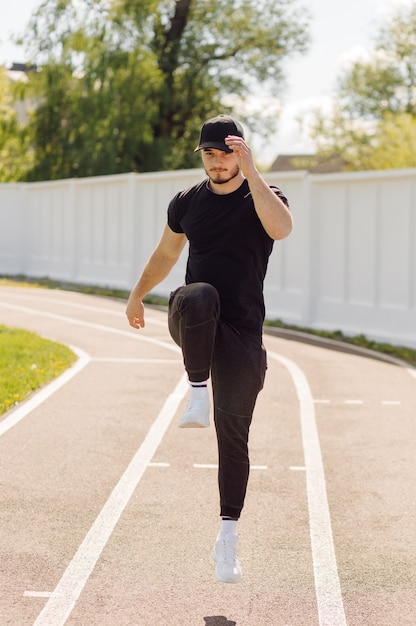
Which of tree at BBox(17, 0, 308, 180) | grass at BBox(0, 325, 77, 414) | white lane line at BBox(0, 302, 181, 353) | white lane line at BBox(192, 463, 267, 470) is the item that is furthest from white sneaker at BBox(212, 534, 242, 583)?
tree at BBox(17, 0, 308, 180)

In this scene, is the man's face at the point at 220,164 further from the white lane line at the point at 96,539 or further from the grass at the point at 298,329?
the grass at the point at 298,329

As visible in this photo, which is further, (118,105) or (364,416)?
(118,105)

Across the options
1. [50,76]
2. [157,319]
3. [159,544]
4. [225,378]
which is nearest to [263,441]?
[159,544]

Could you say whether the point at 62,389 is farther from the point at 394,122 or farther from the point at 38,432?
the point at 394,122

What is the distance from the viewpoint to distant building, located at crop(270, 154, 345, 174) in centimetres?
7562

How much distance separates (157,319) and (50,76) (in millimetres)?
23435

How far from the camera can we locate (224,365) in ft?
15.8

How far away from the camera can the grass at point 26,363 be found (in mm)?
10430

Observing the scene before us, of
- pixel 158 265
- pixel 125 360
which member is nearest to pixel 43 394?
pixel 125 360

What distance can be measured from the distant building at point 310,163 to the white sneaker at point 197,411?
2586 inches

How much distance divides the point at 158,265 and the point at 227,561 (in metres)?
1.51

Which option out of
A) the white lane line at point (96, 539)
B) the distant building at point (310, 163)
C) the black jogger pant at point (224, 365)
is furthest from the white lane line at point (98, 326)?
the distant building at point (310, 163)

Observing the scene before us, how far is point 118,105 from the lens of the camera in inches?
1577

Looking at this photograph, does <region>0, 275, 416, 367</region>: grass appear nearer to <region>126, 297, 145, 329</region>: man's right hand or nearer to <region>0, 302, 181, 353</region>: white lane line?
<region>0, 302, 181, 353</region>: white lane line
